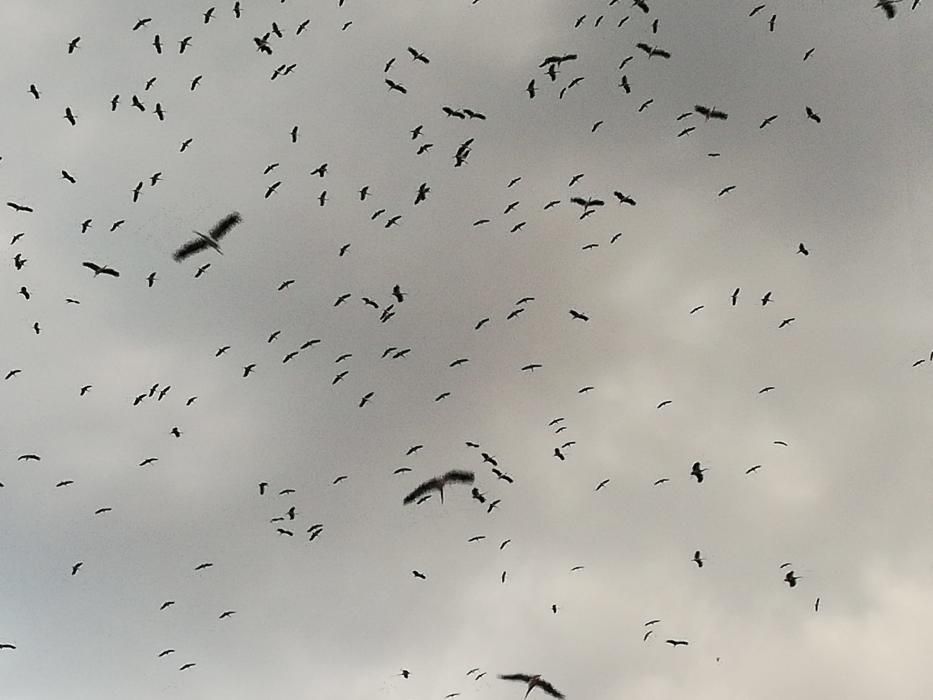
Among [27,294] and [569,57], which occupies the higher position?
[569,57]

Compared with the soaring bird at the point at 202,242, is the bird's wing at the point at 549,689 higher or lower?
lower

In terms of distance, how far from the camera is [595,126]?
58.4 meters

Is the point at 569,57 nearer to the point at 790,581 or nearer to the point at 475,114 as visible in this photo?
the point at 475,114

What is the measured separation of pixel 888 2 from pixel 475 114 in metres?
21.7

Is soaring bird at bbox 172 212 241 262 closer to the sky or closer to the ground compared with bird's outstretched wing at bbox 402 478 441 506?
closer to the sky

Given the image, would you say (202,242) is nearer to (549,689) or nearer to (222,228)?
(222,228)

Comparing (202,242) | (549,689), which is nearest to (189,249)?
(202,242)

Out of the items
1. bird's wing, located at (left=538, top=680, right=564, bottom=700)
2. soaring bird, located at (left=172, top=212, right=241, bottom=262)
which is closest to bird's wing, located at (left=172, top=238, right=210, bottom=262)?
soaring bird, located at (left=172, top=212, right=241, bottom=262)

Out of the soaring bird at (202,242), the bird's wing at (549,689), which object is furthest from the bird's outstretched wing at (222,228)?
the bird's wing at (549,689)

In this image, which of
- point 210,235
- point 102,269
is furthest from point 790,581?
point 102,269

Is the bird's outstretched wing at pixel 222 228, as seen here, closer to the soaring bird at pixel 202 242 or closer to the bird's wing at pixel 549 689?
the soaring bird at pixel 202 242

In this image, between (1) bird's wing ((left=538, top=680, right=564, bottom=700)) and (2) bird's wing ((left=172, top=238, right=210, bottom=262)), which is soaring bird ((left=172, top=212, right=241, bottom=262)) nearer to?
(2) bird's wing ((left=172, top=238, right=210, bottom=262))

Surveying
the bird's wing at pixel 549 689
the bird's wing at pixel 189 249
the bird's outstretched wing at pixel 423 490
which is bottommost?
the bird's wing at pixel 549 689

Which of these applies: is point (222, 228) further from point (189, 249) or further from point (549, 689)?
point (549, 689)
